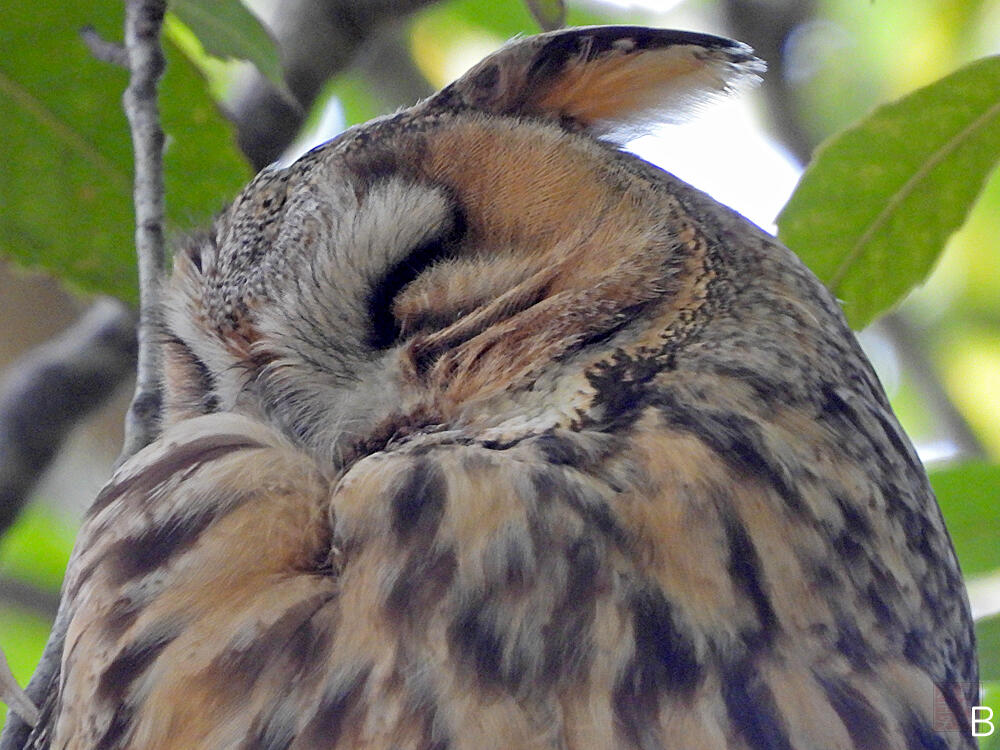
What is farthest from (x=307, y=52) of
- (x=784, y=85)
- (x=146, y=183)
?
(x=784, y=85)

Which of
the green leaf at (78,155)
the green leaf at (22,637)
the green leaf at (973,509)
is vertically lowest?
the green leaf at (973,509)

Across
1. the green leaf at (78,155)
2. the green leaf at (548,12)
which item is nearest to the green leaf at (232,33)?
the green leaf at (78,155)

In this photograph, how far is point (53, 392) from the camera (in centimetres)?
208

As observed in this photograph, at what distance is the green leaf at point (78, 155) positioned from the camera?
177 cm

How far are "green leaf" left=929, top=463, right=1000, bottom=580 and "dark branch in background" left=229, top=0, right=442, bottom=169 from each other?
1009mm

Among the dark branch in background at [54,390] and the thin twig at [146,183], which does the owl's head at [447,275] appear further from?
the dark branch in background at [54,390]

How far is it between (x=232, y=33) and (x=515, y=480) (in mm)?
741

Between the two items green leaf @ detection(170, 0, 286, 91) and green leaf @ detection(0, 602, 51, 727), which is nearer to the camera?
green leaf @ detection(170, 0, 286, 91)

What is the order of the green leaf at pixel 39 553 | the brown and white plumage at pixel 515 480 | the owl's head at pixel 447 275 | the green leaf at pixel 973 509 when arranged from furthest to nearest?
the green leaf at pixel 39 553 < the green leaf at pixel 973 509 < the owl's head at pixel 447 275 < the brown and white plumage at pixel 515 480

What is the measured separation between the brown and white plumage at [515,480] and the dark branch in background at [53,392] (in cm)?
56

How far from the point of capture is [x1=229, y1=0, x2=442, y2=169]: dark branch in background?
210 centimetres

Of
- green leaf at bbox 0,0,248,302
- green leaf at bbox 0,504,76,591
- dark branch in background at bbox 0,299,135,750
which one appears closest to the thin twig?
green leaf at bbox 0,0,248,302

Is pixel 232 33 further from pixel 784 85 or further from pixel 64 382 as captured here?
pixel 784 85

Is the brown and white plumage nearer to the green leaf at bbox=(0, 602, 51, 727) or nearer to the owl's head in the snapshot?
the owl's head
